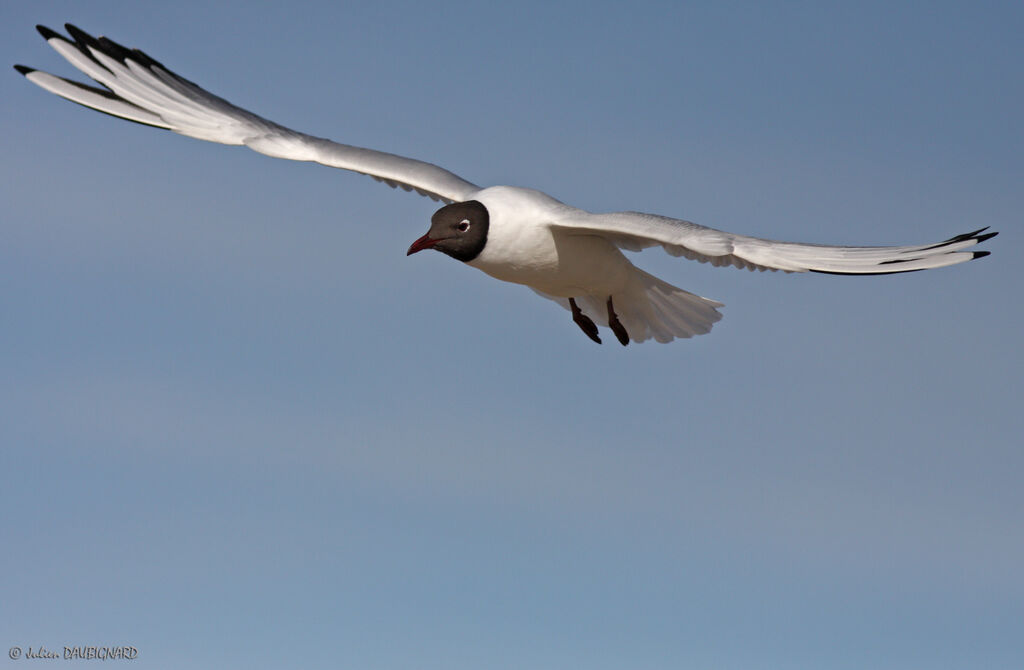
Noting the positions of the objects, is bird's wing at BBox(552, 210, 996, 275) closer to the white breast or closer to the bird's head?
the white breast

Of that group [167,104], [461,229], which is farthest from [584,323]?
[167,104]

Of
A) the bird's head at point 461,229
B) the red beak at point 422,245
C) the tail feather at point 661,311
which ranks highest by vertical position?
the tail feather at point 661,311

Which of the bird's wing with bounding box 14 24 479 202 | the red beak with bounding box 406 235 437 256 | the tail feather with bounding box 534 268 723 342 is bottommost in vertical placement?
the red beak with bounding box 406 235 437 256

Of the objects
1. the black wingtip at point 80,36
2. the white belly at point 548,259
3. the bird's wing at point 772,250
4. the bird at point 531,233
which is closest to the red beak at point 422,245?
the bird at point 531,233

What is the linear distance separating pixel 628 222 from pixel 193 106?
4.70 meters

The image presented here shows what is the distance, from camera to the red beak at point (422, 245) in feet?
34.1

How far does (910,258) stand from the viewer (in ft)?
29.2

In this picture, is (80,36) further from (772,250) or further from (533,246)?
(772,250)

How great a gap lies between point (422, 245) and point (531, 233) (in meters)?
0.91

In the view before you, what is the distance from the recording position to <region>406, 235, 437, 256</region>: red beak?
1040 cm

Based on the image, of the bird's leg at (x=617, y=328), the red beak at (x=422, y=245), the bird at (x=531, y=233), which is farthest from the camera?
the bird's leg at (x=617, y=328)

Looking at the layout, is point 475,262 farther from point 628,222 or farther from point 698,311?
point 698,311

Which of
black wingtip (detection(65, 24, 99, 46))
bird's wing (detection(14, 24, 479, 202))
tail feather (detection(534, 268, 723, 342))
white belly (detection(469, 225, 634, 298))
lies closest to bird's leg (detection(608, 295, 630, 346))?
tail feather (detection(534, 268, 723, 342))

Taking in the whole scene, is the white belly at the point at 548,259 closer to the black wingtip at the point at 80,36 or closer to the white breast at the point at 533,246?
the white breast at the point at 533,246
